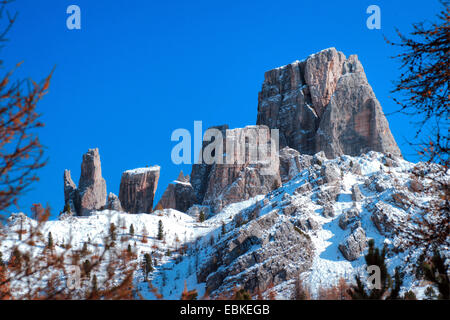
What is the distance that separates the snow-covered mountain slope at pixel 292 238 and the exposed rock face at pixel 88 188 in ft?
117

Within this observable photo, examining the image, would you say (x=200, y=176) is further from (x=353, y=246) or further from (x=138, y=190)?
(x=353, y=246)

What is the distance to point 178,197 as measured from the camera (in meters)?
138

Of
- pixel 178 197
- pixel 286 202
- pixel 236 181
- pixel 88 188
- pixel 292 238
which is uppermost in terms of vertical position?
pixel 88 188

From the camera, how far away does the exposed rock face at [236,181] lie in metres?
127

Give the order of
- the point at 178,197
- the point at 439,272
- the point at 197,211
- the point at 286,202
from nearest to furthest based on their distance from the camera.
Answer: the point at 439,272, the point at 286,202, the point at 197,211, the point at 178,197

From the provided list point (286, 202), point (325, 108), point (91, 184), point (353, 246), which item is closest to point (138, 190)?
point (91, 184)

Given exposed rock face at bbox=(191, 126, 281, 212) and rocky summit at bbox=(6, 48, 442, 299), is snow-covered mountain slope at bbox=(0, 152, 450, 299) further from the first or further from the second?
exposed rock face at bbox=(191, 126, 281, 212)

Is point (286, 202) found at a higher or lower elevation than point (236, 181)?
lower

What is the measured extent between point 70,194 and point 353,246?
9767cm

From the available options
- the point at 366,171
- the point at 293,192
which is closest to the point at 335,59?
the point at 366,171

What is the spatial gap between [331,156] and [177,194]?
150 feet

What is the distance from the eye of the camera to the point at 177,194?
139m

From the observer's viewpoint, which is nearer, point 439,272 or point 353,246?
point 439,272
